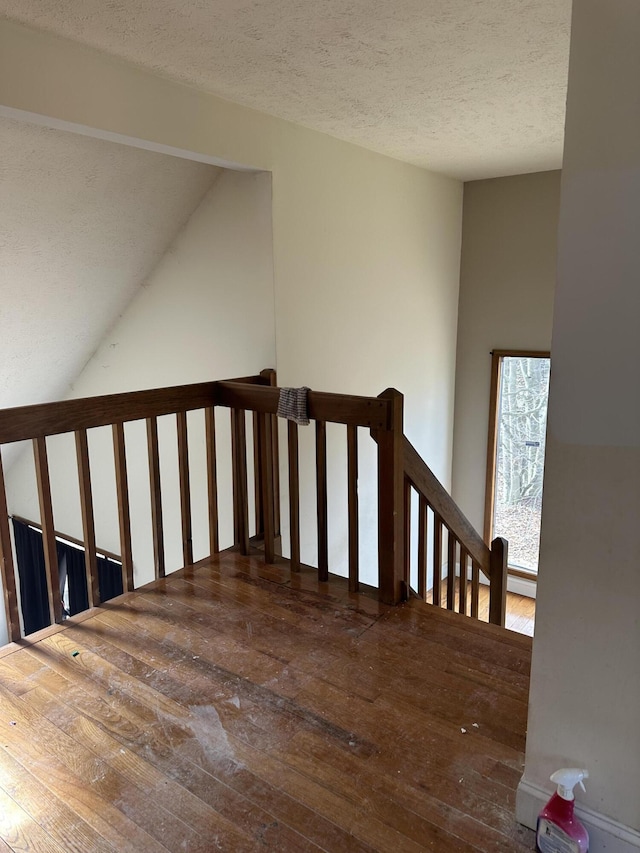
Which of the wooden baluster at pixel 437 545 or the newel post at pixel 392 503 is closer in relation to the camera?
the newel post at pixel 392 503

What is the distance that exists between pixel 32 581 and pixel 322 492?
3.54 metres

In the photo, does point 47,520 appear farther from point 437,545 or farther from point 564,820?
point 564,820

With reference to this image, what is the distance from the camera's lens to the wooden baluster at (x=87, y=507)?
2.41 meters

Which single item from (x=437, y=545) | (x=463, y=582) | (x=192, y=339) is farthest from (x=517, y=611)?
(x=192, y=339)

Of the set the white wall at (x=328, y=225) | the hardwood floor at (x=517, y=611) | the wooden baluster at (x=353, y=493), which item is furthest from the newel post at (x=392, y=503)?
the hardwood floor at (x=517, y=611)

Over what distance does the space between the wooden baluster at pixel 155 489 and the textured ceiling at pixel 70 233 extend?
1214 mm

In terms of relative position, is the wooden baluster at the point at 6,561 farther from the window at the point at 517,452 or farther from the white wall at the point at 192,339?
the window at the point at 517,452

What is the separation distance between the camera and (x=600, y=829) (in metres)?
1.35

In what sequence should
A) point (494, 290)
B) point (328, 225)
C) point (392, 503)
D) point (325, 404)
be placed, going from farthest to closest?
point (494, 290)
point (328, 225)
point (325, 404)
point (392, 503)

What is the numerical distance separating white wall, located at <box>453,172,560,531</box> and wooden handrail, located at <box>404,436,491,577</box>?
2408 mm

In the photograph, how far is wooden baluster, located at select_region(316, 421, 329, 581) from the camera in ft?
8.57

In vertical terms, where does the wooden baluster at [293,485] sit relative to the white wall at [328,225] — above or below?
below

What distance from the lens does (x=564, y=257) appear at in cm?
123

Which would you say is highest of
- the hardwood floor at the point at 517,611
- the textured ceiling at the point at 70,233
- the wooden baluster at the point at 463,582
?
the textured ceiling at the point at 70,233
